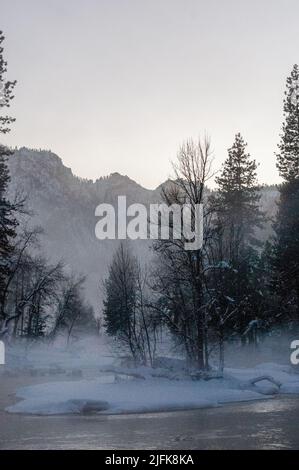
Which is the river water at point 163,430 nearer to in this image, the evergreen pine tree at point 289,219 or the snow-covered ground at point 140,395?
the snow-covered ground at point 140,395

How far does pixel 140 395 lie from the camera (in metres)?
20.4

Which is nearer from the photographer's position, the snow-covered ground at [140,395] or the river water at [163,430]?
the river water at [163,430]

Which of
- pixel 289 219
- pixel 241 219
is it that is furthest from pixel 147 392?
pixel 241 219

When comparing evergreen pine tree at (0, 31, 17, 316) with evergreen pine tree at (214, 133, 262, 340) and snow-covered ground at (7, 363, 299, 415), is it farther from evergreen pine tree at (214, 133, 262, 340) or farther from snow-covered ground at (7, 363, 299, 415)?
evergreen pine tree at (214, 133, 262, 340)

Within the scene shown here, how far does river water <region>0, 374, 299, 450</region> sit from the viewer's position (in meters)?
11.8

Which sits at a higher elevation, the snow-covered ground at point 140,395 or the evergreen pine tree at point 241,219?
the evergreen pine tree at point 241,219

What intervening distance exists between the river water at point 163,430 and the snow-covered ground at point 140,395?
3.10ft

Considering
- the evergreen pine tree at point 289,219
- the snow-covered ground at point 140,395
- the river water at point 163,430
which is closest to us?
the river water at point 163,430

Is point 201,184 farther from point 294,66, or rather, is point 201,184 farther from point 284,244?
point 294,66

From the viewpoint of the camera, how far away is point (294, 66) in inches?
1665

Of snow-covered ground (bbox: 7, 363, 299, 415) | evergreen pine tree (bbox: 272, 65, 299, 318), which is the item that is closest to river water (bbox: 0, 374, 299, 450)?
snow-covered ground (bbox: 7, 363, 299, 415)

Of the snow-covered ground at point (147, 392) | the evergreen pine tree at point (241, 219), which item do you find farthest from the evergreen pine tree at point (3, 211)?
the evergreen pine tree at point (241, 219)

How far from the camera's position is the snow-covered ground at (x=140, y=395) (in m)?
18.4

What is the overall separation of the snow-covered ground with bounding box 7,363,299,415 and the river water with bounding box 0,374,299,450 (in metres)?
0.94
